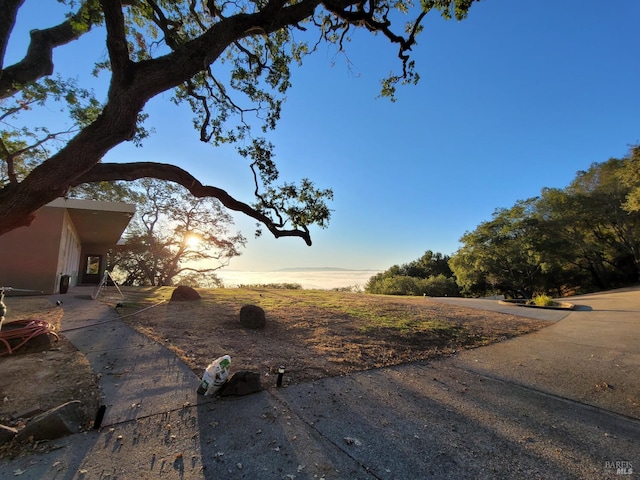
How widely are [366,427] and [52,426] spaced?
2428mm

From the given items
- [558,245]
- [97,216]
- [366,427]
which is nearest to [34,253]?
[97,216]

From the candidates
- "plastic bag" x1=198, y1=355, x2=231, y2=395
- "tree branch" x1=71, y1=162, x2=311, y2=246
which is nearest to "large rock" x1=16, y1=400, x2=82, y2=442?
"plastic bag" x1=198, y1=355, x2=231, y2=395

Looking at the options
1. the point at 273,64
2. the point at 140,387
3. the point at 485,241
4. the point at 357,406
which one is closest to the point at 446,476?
the point at 357,406

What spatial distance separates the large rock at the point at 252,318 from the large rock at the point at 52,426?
390cm

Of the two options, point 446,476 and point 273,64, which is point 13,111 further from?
point 446,476

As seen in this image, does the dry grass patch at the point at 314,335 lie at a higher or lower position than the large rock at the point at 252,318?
lower

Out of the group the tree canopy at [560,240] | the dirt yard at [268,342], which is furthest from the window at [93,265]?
the tree canopy at [560,240]

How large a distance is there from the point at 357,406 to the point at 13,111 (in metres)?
11.6

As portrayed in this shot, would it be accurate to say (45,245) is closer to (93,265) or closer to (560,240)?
(93,265)

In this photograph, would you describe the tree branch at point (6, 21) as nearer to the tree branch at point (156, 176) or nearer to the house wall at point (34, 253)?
the tree branch at point (156, 176)

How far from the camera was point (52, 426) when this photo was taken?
2.31m

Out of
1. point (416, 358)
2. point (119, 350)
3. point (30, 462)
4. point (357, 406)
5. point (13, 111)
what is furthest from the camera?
point (13, 111)

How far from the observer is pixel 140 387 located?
3248 millimetres

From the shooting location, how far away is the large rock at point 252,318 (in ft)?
20.8
